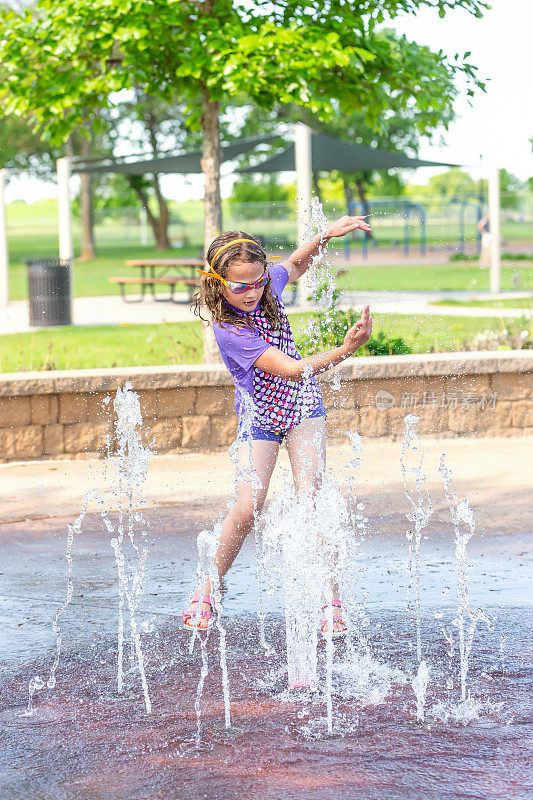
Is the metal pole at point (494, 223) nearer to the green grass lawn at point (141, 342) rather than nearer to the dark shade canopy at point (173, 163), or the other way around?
the dark shade canopy at point (173, 163)

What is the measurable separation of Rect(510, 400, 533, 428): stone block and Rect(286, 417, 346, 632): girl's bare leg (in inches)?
140

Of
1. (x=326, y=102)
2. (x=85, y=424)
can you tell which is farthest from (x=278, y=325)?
(x=326, y=102)

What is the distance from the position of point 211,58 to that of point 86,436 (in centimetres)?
327

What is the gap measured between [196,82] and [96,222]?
33.7m

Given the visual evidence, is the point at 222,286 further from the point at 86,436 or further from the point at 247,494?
the point at 86,436

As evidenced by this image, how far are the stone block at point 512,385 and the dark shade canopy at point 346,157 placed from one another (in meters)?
10.4

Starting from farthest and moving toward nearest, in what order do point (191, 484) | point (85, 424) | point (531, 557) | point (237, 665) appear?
point (85, 424), point (191, 484), point (531, 557), point (237, 665)

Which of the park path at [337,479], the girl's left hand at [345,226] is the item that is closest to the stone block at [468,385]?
the park path at [337,479]

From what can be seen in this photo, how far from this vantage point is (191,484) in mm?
5957

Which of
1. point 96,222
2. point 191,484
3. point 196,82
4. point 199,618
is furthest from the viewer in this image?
point 96,222

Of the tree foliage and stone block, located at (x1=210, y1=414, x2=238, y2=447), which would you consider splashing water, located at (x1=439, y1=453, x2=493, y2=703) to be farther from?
the tree foliage

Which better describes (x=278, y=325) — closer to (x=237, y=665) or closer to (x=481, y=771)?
(x=237, y=665)

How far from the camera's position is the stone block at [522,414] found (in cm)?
694

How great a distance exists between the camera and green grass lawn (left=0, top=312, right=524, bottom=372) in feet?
27.3
